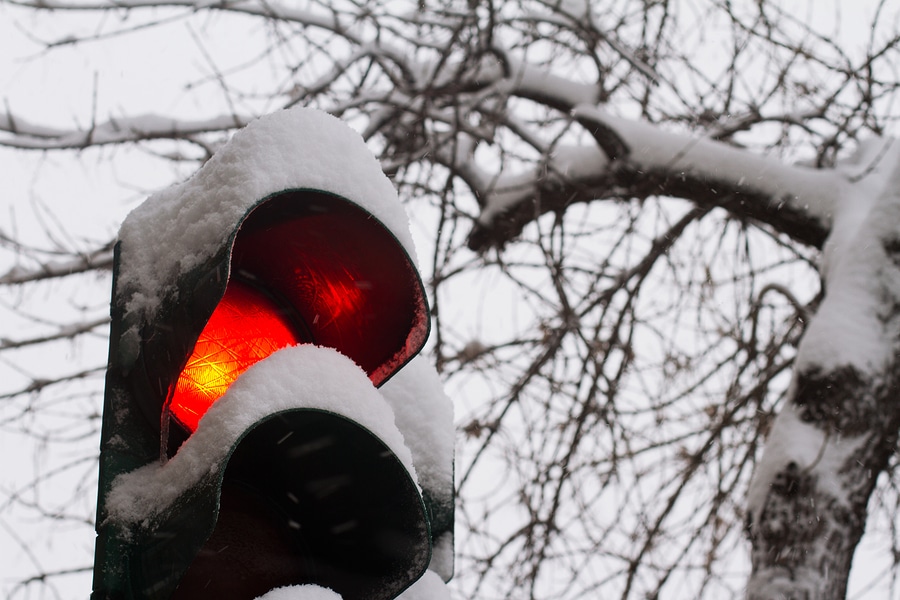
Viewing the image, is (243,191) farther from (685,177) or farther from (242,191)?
(685,177)

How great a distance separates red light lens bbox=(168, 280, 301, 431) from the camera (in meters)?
1.42

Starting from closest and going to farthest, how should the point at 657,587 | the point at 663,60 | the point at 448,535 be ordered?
the point at 448,535 < the point at 657,587 < the point at 663,60

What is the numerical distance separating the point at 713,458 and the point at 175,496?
158 inches

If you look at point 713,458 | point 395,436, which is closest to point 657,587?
point 713,458

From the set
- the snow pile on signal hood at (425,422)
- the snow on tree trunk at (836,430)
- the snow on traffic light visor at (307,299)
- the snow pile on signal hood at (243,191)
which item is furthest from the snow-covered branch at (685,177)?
the snow pile on signal hood at (243,191)

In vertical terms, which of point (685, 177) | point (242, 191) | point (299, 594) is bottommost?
point (299, 594)

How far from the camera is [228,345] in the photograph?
1.46m

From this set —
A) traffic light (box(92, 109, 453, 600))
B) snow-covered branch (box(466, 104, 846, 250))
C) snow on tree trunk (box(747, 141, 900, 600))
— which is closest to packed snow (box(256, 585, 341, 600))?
traffic light (box(92, 109, 453, 600))

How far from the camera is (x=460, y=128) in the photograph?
414 cm

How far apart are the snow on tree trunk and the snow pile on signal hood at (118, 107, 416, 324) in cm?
206

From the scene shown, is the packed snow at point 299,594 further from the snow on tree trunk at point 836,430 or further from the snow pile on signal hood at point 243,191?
the snow on tree trunk at point 836,430

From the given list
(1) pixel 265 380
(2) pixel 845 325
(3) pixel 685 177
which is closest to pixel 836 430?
(2) pixel 845 325

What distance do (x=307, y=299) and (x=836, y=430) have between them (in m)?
2.18

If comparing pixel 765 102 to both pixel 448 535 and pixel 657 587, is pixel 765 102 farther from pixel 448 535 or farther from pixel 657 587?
pixel 448 535
